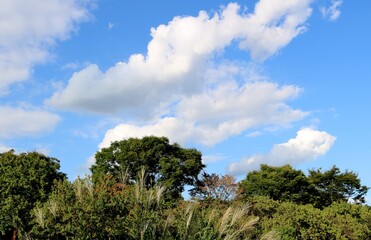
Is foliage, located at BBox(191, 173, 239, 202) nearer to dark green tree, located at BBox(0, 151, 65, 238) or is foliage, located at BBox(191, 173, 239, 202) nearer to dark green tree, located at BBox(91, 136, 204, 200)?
dark green tree, located at BBox(91, 136, 204, 200)

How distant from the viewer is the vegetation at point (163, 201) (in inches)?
764

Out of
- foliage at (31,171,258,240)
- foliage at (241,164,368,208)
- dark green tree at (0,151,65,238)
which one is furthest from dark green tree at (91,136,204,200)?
foliage at (31,171,258,240)

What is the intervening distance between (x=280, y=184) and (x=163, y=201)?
32177 millimetres

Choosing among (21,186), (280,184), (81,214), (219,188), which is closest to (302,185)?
(280,184)

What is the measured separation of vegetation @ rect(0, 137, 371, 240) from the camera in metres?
19.4

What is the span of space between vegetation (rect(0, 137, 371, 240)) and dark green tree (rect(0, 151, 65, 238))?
62 millimetres

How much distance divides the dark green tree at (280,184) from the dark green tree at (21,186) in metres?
25.7

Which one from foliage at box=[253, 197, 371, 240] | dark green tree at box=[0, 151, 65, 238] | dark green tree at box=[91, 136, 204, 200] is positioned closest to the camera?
dark green tree at box=[0, 151, 65, 238]

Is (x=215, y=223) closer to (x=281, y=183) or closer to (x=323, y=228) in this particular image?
(x=323, y=228)

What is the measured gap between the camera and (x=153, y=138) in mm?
48250

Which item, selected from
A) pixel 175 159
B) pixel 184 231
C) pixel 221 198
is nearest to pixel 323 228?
pixel 221 198

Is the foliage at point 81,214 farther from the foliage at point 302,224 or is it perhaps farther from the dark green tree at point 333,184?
the dark green tree at point 333,184

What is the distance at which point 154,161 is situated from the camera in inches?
1886

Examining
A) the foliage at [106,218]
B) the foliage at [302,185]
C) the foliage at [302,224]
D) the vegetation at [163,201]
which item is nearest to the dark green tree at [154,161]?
the vegetation at [163,201]
